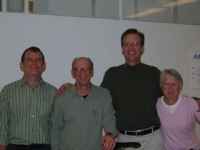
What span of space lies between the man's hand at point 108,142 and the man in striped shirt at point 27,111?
410mm

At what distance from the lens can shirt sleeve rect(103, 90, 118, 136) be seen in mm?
2725

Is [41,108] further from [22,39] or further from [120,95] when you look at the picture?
[22,39]

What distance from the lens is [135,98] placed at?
9.30 ft

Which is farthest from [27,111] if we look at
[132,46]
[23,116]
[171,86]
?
[171,86]

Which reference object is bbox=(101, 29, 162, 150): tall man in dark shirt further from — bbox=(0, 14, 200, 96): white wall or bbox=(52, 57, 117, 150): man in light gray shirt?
bbox=(0, 14, 200, 96): white wall

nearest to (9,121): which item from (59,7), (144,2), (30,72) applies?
(30,72)

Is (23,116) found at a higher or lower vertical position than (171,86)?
lower

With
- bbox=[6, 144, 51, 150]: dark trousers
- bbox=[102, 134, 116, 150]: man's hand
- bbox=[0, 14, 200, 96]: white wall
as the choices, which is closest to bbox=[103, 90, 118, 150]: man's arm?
bbox=[102, 134, 116, 150]: man's hand

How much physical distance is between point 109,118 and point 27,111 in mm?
586

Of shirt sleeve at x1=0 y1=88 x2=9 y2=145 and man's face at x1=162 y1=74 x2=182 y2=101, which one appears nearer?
shirt sleeve at x1=0 y1=88 x2=9 y2=145

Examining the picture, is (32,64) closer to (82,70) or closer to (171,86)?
(82,70)

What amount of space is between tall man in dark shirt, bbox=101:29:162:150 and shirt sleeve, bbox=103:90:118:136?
0.33 feet

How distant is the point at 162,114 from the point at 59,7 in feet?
5.36

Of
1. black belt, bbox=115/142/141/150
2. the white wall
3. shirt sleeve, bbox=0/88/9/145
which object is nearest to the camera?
shirt sleeve, bbox=0/88/9/145
